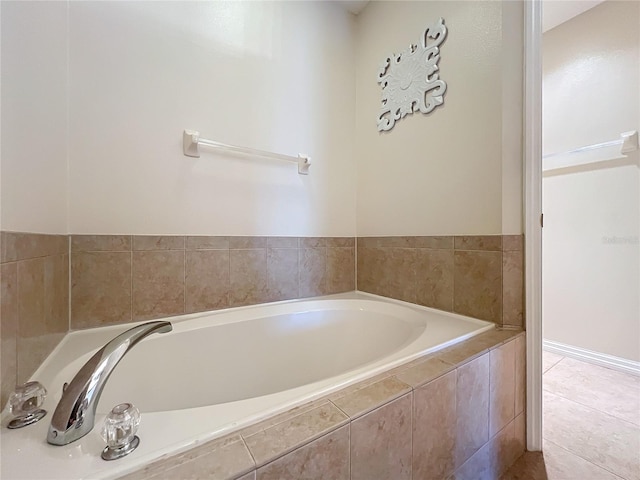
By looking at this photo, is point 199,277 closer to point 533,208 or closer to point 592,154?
point 533,208

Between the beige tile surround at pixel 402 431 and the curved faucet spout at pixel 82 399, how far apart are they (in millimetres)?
152

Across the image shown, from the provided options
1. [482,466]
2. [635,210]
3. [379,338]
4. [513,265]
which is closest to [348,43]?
[513,265]

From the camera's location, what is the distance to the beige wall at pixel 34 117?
601 millimetres

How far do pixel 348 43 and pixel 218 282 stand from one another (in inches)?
69.2

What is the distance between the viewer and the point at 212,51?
1264 mm

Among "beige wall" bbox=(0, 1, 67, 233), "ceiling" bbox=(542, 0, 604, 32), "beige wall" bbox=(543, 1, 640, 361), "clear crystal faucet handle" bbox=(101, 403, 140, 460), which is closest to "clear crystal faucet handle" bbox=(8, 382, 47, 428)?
"clear crystal faucet handle" bbox=(101, 403, 140, 460)

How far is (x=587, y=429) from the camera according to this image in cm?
113

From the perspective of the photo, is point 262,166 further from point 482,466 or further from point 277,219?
point 482,466

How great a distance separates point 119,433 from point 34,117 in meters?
0.89

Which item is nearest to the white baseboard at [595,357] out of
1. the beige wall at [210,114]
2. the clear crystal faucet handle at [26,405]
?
the beige wall at [210,114]

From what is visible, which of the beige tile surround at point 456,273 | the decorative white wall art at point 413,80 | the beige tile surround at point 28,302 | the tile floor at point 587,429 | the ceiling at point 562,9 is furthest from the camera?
the ceiling at point 562,9

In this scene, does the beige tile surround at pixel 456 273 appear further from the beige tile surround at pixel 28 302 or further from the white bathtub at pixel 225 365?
the beige tile surround at pixel 28 302

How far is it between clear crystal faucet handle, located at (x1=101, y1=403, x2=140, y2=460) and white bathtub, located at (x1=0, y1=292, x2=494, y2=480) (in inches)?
0.6

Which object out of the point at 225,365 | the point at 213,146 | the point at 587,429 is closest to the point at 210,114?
the point at 213,146
